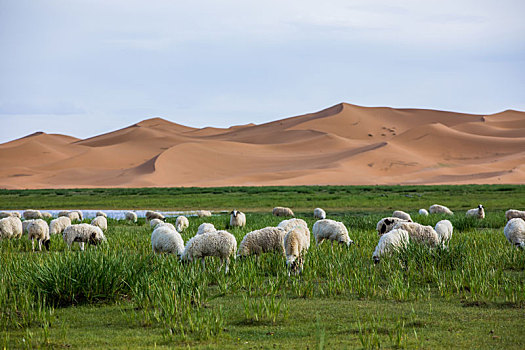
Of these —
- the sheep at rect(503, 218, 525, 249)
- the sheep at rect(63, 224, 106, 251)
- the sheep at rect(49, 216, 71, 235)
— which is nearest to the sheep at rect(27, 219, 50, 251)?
the sheep at rect(63, 224, 106, 251)

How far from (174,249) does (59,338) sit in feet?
20.6

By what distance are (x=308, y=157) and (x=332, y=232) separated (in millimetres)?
90668

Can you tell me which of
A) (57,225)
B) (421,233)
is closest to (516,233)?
(421,233)

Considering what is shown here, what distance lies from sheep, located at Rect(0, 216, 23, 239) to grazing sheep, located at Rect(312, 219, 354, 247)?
381 inches

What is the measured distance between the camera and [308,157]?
106 metres

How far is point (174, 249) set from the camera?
13.1m

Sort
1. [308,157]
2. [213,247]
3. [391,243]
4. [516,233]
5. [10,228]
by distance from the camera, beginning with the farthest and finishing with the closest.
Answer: [308,157] → [10,228] → [516,233] → [391,243] → [213,247]

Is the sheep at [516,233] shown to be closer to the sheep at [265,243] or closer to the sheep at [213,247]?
the sheep at [265,243]

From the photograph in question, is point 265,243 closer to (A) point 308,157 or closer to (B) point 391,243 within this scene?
(B) point 391,243

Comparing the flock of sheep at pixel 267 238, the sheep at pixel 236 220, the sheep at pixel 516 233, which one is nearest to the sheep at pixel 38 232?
the flock of sheep at pixel 267 238

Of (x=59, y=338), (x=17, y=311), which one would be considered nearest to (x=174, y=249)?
(x=17, y=311)

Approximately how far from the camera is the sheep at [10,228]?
56.2 ft

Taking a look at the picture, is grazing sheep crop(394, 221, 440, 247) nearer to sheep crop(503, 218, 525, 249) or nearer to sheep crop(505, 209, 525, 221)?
sheep crop(503, 218, 525, 249)

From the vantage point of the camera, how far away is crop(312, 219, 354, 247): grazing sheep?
1518 cm
